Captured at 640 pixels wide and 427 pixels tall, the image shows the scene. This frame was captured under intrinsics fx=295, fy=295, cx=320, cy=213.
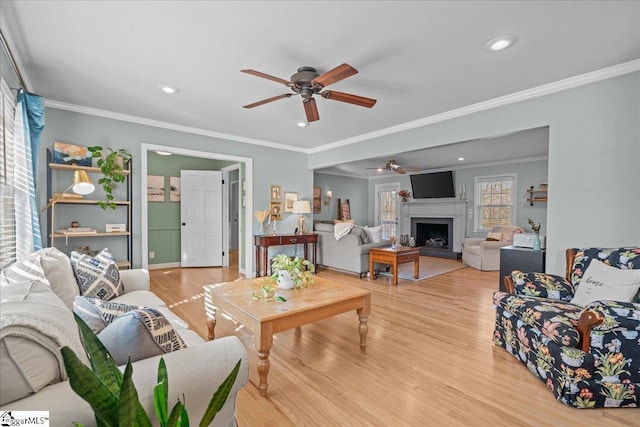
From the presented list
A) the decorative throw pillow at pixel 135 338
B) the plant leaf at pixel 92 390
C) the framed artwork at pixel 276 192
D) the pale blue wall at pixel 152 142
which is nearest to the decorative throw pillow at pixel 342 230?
the pale blue wall at pixel 152 142

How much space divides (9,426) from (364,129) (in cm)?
452

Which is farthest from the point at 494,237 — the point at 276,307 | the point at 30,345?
the point at 30,345

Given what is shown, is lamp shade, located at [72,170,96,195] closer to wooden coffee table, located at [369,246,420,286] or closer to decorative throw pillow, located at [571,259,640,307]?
wooden coffee table, located at [369,246,420,286]

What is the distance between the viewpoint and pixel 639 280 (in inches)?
82.0

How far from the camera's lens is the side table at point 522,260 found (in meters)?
3.24

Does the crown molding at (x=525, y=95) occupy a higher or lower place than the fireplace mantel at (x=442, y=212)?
higher

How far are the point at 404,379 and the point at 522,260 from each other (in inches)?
87.1

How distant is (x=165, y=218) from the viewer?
20.2 ft

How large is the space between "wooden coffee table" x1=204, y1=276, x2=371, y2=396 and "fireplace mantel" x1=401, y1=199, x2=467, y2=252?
586 cm

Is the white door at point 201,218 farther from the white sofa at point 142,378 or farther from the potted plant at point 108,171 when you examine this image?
the white sofa at point 142,378

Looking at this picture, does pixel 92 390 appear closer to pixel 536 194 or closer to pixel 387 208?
pixel 536 194

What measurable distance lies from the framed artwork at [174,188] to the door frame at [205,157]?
4.31ft

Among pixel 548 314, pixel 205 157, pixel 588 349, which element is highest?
pixel 205 157

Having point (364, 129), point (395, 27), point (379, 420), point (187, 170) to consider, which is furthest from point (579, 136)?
point (187, 170)
